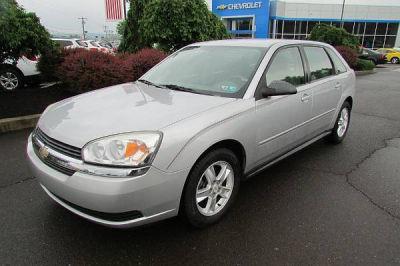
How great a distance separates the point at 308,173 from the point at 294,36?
132 ft

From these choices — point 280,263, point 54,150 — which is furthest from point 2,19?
point 280,263

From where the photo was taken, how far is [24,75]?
9.02 m

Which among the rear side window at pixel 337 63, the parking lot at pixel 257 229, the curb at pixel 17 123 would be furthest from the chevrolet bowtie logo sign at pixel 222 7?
the parking lot at pixel 257 229

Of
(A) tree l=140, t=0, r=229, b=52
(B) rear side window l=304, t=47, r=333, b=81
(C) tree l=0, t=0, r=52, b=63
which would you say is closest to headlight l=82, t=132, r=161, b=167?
(B) rear side window l=304, t=47, r=333, b=81

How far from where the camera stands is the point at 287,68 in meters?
3.86

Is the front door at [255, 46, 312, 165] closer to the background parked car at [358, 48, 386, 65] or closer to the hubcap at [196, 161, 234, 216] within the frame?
the hubcap at [196, 161, 234, 216]

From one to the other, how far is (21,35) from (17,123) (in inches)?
78.2

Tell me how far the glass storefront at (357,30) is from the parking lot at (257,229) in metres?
39.1

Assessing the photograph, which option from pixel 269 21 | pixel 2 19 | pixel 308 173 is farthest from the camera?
pixel 269 21

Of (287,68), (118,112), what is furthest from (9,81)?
(287,68)

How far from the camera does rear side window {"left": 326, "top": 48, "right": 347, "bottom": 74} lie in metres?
4.95

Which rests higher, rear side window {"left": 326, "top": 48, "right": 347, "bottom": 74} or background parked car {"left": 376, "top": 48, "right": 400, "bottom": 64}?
rear side window {"left": 326, "top": 48, "right": 347, "bottom": 74}

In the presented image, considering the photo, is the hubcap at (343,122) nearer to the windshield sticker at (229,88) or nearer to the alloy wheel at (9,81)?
the windshield sticker at (229,88)

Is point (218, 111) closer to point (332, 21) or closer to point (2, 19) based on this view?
point (2, 19)
